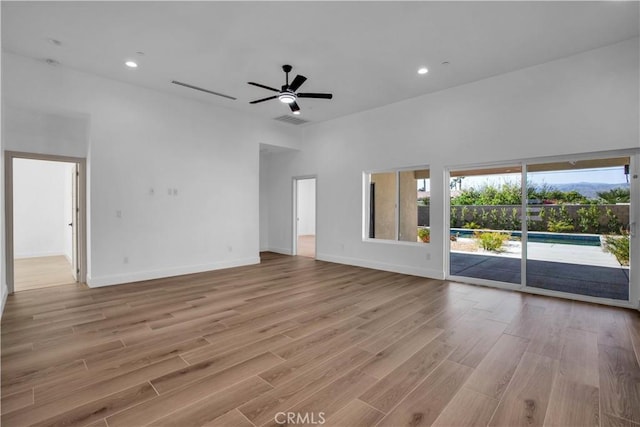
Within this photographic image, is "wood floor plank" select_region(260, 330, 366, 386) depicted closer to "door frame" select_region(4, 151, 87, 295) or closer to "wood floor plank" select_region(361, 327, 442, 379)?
"wood floor plank" select_region(361, 327, 442, 379)

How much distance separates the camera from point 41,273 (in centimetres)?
589

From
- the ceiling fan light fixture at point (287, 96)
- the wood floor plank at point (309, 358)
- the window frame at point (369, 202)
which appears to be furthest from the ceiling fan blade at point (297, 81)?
the wood floor plank at point (309, 358)

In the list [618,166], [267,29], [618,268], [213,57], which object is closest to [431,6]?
[267,29]

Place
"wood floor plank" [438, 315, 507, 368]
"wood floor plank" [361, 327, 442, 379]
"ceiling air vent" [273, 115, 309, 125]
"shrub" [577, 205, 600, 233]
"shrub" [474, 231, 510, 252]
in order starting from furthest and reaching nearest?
"ceiling air vent" [273, 115, 309, 125] → "shrub" [474, 231, 510, 252] → "shrub" [577, 205, 600, 233] → "wood floor plank" [438, 315, 507, 368] → "wood floor plank" [361, 327, 442, 379]

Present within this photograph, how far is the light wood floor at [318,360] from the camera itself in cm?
192

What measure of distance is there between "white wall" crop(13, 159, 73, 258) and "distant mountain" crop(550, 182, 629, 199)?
34.0ft

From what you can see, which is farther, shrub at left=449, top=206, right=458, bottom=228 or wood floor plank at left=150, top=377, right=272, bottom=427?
shrub at left=449, top=206, right=458, bottom=228

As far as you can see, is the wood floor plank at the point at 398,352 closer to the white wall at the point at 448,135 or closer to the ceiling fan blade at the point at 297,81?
the white wall at the point at 448,135

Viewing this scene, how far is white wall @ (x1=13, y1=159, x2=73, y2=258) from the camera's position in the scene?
7617 mm

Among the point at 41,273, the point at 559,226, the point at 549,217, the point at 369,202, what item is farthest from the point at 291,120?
the point at 41,273

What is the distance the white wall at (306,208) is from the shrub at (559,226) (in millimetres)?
10298

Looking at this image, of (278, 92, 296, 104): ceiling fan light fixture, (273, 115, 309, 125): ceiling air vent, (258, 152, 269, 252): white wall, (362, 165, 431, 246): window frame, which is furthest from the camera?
(258, 152, 269, 252): white wall

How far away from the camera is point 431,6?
126 inches

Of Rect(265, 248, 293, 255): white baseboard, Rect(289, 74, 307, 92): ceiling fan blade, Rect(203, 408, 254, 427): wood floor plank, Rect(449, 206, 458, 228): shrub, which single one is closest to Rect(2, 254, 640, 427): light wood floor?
Rect(203, 408, 254, 427): wood floor plank
